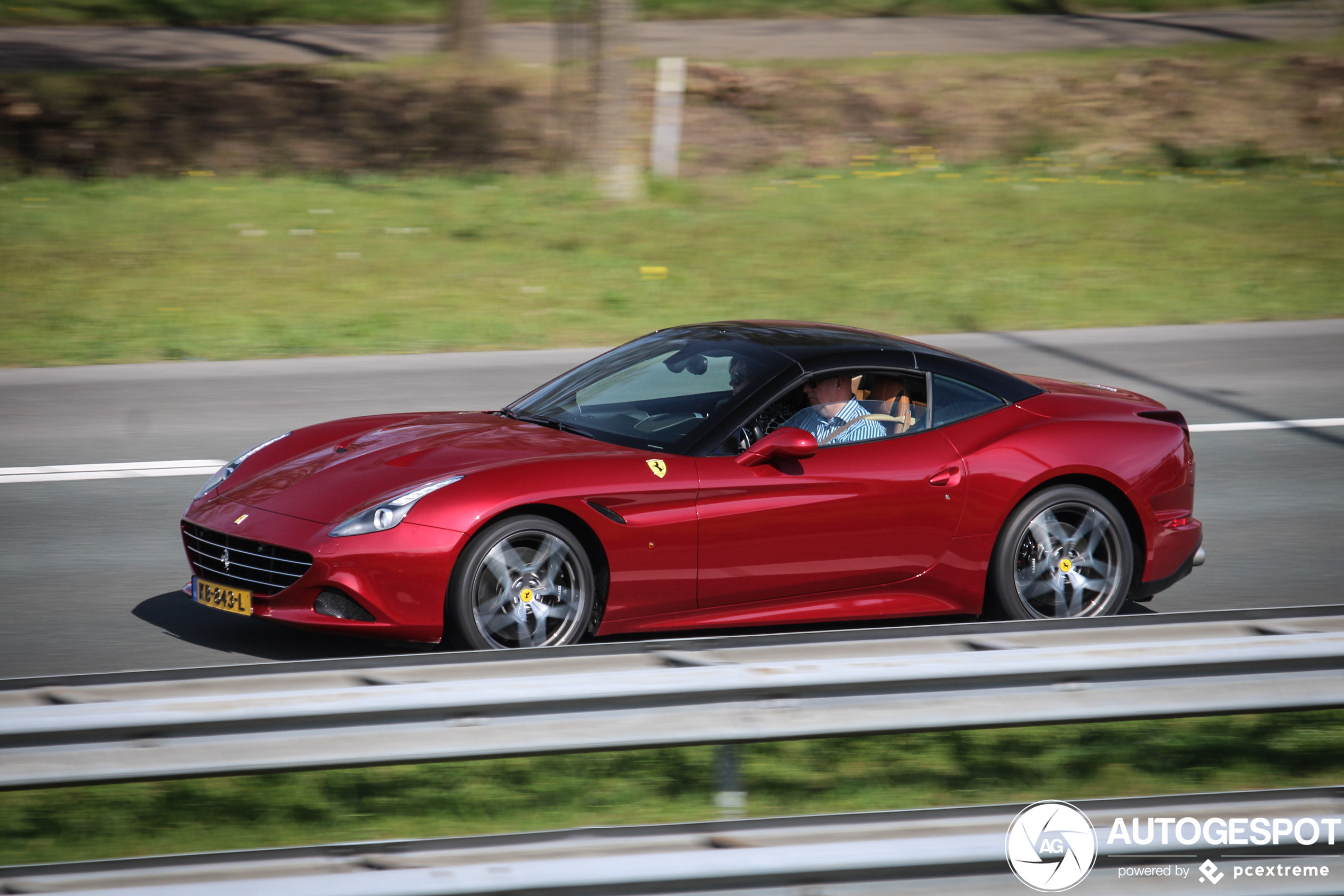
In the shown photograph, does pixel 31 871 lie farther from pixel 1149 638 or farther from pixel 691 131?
pixel 691 131

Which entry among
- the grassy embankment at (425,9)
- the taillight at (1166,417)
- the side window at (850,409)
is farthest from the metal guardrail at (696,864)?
the grassy embankment at (425,9)

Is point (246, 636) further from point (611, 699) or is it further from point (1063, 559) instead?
point (1063, 559)

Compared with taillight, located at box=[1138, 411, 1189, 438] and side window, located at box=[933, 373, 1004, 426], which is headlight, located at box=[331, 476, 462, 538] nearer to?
side window, located at box=[933, 373, 1004, 426]

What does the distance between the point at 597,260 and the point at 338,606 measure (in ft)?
34.1

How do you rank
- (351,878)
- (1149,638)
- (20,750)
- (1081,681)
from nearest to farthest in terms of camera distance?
1. (351,878)
2. (20,750)
3. (1081,681)
4. (1149,638)

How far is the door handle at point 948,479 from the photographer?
6.36 metres

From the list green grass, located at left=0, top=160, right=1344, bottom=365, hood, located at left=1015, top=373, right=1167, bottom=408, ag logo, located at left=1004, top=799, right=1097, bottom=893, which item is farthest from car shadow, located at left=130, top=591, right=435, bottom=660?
green grass, located at left=0, top=160, right=1344, bottom=365

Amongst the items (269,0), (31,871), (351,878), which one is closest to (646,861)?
(351,878)

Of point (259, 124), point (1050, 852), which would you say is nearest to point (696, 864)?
point (1050, 852)

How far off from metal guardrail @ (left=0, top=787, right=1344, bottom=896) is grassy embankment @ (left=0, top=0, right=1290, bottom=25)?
2636 centimetres

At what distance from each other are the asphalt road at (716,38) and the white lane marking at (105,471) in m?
14.0

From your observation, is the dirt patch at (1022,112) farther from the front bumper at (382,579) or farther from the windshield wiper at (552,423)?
the front bumper at (382,579)

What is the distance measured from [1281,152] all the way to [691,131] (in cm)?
842

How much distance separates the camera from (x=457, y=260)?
15477mm
